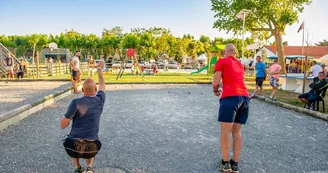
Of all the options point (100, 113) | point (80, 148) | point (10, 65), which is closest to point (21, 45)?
point (10, 65)

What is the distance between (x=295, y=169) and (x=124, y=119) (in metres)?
4.44

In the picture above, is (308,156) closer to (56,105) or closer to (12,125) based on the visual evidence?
(12,125)

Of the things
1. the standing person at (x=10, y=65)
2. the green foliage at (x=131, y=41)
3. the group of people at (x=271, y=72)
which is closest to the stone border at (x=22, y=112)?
the group of people at (x=271, y=72)

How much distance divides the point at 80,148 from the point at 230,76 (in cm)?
211

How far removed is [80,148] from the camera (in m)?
3.35

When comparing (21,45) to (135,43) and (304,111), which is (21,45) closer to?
(135,43)

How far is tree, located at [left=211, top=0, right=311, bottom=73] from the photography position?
24.4 metres

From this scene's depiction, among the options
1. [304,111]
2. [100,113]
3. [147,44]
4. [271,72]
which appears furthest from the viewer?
[147,44]

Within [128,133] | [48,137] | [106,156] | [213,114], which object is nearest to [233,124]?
[106,156]

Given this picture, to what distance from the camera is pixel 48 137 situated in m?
5.50

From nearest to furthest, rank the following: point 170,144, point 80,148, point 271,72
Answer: point 80,148, point 170,144, point 271,72

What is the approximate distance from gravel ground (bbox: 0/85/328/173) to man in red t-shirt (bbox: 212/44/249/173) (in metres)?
0.36

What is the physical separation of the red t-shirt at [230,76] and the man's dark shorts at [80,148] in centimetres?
183

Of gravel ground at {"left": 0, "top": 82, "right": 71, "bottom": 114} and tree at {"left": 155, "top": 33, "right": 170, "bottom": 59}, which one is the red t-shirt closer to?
gravel ground at {"left": 0, "top": 82, "right": 71, "bottom": 114}
